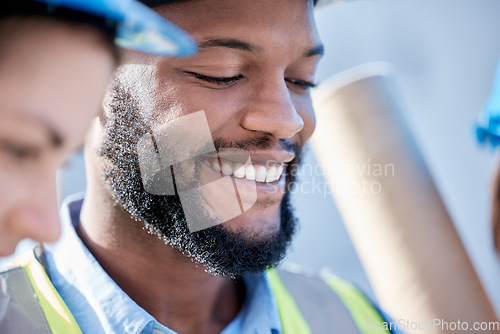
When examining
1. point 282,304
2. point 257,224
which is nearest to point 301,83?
point 257,224

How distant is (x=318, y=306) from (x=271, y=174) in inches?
16.6

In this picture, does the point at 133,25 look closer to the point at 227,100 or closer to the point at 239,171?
the point at 227,100

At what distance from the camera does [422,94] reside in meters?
2.74

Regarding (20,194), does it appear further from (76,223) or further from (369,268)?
(369,268)

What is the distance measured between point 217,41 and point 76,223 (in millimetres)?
592

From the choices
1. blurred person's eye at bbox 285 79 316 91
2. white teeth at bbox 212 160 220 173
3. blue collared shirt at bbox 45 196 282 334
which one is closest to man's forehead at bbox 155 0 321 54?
blurred person's eye at bbox 285 79 316 91

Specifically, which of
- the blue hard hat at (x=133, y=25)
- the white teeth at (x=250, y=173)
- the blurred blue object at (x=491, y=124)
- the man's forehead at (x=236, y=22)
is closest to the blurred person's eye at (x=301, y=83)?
the man's forehead at (x=236, y=22)

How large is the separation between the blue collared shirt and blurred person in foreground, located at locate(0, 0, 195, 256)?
397 mm

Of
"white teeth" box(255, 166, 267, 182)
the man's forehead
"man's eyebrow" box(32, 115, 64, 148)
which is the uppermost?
the man's forehead

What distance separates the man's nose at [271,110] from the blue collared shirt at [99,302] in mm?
427

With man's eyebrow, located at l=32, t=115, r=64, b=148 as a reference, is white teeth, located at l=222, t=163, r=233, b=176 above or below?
below

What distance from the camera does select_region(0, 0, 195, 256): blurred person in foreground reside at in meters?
0.49

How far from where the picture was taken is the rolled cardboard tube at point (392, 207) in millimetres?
1377

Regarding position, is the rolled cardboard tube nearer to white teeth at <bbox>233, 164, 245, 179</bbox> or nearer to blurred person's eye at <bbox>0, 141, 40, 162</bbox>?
white teeth at <bbox>233, 164, 245, 179</bbox>
